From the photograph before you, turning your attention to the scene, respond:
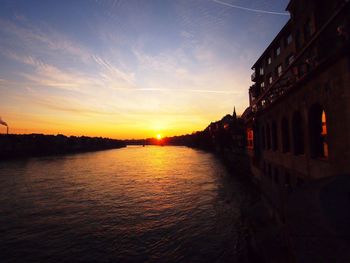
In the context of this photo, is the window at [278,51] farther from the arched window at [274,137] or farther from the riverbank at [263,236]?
the riverbank at [263,236]

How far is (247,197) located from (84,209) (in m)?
20.2

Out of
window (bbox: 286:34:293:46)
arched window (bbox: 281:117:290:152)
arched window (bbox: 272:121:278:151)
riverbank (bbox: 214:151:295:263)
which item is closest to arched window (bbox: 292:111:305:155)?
arched window (bbox: 281:117:290:152)

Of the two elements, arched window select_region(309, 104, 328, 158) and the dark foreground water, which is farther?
the dark foreground water

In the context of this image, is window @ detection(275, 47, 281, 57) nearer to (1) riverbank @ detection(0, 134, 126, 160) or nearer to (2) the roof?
(2) the roof

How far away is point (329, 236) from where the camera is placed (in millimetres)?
5121

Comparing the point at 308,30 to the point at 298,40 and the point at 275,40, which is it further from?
the point at 275,40

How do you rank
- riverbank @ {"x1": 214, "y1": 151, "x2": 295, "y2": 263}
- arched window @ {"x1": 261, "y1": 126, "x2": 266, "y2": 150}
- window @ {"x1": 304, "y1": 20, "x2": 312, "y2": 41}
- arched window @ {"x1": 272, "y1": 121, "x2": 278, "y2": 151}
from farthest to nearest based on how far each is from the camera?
arched window @ {"x1": 261, "y1": 126, "x2": 266, "y2": 150}, window @ {"x1": 304, "y1": 20, "x2": 312, "y2": 41}, arched window @ {"x1": 272, "y1": 121, "x2": 278, "y2": 151}, riverbank @ {"x1": 214, "y1": 151, "x2": 295, "y2": 263}

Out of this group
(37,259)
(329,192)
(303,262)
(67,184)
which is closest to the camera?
(303,262)

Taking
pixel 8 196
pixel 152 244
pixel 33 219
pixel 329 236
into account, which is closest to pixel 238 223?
pixel 152 244

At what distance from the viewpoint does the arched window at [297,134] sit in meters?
16.8

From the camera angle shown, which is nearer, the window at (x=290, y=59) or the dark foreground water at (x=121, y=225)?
the dark foreground water at (x=121, y=225)

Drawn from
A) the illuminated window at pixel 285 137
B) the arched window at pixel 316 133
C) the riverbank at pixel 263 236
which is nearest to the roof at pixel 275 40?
the illuminated window at pixel 285 137

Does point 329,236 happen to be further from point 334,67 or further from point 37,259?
point 37,259

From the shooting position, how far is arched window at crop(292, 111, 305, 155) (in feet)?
55.0
